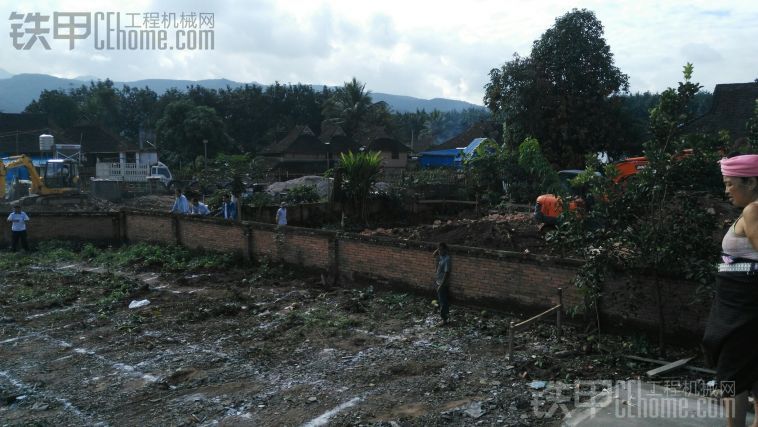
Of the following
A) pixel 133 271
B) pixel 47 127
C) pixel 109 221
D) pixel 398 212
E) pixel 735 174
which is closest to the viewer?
pixel 735 174

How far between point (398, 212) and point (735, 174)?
2006 cm

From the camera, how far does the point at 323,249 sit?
12.3m

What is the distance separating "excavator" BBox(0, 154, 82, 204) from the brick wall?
10.5 metres

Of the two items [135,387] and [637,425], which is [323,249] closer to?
[135,387]

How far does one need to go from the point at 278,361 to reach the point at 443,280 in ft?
9.67

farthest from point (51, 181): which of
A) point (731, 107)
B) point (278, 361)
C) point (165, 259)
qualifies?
point (731, 107)

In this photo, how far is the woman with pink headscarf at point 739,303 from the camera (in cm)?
328

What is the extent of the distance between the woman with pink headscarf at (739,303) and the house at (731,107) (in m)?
21.6

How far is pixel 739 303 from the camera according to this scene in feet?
10.9

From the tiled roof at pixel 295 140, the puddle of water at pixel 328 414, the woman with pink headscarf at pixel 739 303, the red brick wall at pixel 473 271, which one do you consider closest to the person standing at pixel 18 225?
the red brick wall at pixel 473 271

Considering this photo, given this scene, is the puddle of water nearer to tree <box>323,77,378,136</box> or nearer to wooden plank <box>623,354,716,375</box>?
wooden plank <box>623,354,716,375</box>

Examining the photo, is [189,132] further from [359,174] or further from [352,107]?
[359,174]

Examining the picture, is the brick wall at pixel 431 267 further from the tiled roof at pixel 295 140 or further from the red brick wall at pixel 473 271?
the tiled roof at pixel 295 140

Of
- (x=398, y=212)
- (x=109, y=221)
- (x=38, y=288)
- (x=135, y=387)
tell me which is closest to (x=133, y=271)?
(x=38, y=288)
